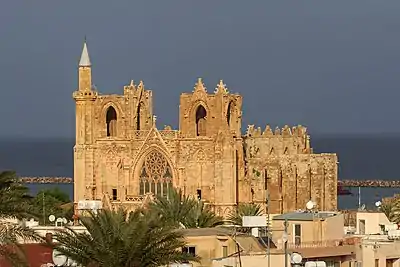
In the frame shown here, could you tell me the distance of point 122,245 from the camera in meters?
40.6

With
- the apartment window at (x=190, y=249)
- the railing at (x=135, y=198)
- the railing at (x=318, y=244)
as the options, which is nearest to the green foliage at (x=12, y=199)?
the apartment window at (x=190, y=249)

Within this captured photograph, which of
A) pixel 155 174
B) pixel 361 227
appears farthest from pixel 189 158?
pixel 361 227

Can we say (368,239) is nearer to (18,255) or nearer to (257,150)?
(18,255)

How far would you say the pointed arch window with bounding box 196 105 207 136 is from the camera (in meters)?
100

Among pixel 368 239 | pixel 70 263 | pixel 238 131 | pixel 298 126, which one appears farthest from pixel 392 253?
pixel 298 126

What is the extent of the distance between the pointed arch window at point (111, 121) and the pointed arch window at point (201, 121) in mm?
6047

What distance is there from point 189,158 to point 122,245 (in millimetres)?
57872

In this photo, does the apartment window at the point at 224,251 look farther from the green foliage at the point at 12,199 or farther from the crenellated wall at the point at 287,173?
the crenellated wall at the point at 287,173

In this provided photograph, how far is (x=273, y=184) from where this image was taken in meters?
101

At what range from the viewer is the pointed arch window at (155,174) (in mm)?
99662

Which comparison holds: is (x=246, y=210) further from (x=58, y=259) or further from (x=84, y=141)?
(x=58, y=259)

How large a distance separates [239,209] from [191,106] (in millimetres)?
8558

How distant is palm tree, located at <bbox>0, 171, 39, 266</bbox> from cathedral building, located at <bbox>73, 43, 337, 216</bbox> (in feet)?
162

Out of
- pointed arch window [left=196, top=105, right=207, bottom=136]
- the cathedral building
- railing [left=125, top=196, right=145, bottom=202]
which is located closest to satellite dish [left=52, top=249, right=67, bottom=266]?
the cathedral building
